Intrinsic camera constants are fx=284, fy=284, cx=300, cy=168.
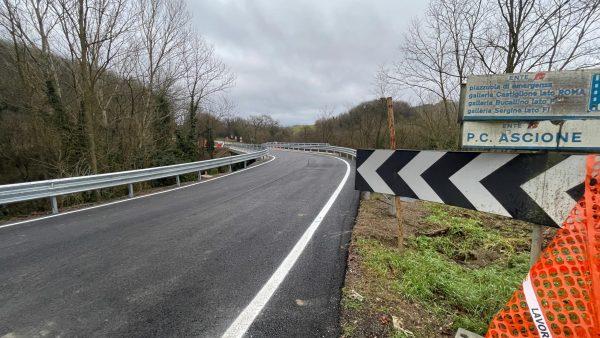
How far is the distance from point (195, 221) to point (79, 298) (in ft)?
8.96

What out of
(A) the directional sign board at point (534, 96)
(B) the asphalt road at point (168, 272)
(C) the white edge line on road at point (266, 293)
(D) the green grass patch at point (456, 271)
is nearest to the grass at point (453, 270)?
(D) the green grass patch at point (456, 271)

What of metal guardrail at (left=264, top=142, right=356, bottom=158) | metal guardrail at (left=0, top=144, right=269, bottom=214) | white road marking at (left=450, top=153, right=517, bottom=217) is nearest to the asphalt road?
metal guardrail at (left=0, top=144, right=269, bottom=214)

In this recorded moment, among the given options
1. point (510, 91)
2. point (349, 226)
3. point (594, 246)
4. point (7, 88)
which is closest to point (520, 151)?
point (510, 91)

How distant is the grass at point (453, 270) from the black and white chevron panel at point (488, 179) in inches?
35.6

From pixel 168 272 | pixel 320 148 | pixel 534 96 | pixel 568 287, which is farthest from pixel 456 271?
pixel 320 148

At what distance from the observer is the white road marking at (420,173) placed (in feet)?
10.3

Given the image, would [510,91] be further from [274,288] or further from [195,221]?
[195,221]

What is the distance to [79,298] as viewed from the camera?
9.32 ft

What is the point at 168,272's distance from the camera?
3.41 metres

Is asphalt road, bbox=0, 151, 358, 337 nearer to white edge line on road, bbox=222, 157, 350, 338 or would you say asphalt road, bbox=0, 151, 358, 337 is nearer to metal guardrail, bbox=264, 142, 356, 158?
white edge line on road, bbox=222, 157, 350, 338

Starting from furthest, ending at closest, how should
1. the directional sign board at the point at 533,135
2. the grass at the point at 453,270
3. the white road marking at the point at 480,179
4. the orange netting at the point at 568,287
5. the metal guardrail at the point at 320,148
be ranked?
1. the metal guardrail at the point at 320,148
2. the grass at the point at 453,270
3. the white road marking at the point at 480,179
4. the directional sign board at the point at 533,135
5. the orange netting at the point at 568,287

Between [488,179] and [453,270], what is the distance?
4.66ft

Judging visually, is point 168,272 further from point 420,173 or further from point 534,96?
point 534,96

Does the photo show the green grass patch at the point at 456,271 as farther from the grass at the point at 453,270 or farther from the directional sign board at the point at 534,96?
the directional sign board at the point at 534,96
